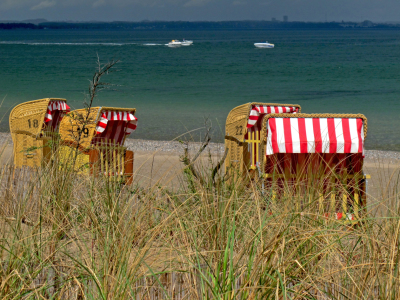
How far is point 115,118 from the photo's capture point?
7434mm

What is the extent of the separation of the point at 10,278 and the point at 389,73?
151 ft

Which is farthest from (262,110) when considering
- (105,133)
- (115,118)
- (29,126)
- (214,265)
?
(214,265)

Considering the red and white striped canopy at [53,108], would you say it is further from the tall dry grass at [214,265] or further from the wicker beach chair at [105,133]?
the tall dry grass at [214,265]

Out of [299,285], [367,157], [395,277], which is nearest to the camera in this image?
[395,277]

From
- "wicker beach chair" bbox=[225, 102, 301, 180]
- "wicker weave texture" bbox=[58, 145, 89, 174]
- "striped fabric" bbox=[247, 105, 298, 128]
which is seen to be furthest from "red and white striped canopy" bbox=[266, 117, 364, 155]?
"wicker weave texture" bbox=[58, 145, 89, 174]

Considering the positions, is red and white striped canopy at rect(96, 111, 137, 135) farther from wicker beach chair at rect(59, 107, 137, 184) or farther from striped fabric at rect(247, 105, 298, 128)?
striped fabric at rect(247, 105, 298, 128)

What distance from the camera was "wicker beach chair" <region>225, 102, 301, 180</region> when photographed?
22.2 ft

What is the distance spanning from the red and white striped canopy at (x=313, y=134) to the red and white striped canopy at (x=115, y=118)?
2.99 m

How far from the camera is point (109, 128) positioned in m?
7.93

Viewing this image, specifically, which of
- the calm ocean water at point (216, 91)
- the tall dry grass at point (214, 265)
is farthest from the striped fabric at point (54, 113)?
the tall dry grass at point (214, 265)

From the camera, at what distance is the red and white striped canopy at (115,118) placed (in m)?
7.11

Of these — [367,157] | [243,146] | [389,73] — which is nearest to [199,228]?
[243,146]

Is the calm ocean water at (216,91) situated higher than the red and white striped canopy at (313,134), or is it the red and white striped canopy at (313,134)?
the red and white striped canopy at (313,134)

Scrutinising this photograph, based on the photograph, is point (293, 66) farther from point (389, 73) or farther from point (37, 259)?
point (37, 259)
